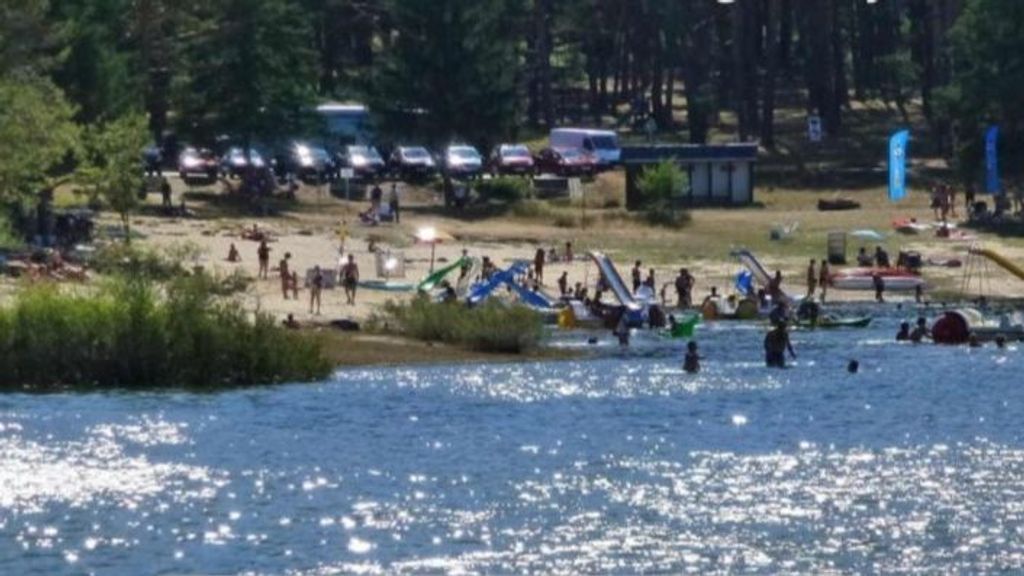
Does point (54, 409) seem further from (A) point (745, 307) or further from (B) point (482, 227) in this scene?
(B) point (482, 227)

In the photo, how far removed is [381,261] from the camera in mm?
88750

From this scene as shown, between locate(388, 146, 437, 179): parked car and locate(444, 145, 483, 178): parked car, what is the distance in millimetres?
813

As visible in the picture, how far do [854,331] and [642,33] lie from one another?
57776 millimetres

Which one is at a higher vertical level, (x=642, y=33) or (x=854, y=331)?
(x=642, y=33)

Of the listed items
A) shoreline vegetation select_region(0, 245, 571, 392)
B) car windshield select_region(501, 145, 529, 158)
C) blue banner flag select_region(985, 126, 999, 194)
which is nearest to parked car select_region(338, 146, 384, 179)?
car windshield select_region(501, 145, 529, 158)

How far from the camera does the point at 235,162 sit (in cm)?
10688

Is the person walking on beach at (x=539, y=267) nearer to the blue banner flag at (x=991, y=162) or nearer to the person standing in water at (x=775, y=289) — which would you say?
the person standing in water at (x=775, y=289)

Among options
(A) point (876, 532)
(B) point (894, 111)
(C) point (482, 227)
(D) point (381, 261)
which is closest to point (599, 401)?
(A) point (876, 532)

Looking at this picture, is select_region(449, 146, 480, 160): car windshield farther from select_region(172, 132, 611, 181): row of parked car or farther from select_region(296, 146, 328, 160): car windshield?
select_region(296, 146, 328, 160): car windshield

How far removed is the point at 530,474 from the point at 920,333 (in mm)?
27326

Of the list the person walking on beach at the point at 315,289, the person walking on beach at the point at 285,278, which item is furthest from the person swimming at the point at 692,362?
the person walking on beach at the point at 285,278

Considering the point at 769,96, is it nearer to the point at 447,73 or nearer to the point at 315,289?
the point at 447,73

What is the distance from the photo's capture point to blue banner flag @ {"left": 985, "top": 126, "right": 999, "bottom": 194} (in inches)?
4077

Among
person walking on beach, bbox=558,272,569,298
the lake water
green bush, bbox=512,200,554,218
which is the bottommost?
the lake water
